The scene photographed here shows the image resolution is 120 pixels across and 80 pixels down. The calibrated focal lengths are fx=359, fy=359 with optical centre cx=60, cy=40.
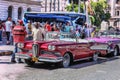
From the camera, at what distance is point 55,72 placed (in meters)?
12.7

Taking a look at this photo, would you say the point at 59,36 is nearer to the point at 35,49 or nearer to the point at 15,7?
the point at 35,49

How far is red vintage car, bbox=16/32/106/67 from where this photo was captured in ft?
43.8

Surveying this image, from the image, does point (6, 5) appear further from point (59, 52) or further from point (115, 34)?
point (59, 52)

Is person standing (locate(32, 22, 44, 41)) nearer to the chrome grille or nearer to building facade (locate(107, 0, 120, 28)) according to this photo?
the chrome grille

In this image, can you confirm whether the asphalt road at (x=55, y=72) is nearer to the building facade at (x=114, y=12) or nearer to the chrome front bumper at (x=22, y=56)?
the chrome front bumper at (x=22, y=56)

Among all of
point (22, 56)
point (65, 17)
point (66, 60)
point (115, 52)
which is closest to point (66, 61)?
point (66, 60)

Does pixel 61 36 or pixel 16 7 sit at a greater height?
pixel 16 7

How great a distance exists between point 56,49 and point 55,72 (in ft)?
3.46

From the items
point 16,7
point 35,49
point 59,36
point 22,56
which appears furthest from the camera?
point 16,7

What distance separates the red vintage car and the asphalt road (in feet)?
1.22

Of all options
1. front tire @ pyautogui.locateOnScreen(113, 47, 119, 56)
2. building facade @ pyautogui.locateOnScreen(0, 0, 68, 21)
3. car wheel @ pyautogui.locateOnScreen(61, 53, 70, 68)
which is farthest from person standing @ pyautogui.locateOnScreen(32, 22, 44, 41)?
building facade @ pyautogui.locateOnScreen(0, 0, 68, 21)

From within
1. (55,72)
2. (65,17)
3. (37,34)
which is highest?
(65,17)

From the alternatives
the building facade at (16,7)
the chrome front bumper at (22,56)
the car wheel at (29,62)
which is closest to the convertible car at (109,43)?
the car wheel at (29,62)

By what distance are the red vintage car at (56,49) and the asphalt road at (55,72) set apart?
37cm
